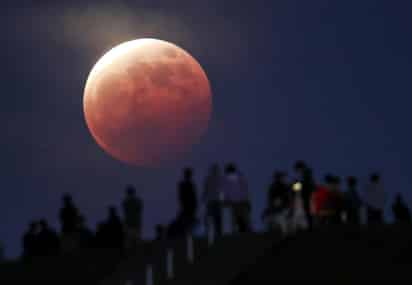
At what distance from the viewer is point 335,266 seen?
2011cm

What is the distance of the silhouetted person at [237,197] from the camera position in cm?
2441

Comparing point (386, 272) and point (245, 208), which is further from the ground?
point (245, 208)

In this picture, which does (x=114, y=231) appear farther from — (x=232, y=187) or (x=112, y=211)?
(x=232, y=187)

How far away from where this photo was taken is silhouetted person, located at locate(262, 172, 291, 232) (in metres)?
23.9

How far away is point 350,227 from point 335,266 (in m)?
2.23

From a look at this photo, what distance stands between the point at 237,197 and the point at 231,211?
396 mm

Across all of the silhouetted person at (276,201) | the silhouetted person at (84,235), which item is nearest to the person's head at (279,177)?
the silhouetted person at (276,201)

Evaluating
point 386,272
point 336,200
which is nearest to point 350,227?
point 336,200

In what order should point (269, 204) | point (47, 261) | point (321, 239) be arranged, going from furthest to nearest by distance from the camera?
1. point (47, 261)
2. point (269, 204)
3. point (321, 239)

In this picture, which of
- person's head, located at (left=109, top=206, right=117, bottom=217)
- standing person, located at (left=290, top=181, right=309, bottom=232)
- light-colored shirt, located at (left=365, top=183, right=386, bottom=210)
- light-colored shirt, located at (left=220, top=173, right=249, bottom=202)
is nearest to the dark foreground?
standing person, located at (left=290, top=181, right=309, bottom=232)

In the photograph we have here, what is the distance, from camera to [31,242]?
91.9 feet

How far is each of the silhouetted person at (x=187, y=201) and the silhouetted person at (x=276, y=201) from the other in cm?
162

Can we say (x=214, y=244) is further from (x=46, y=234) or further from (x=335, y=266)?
(x=46, y=234)

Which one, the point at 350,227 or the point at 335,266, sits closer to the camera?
the point at 335,266
